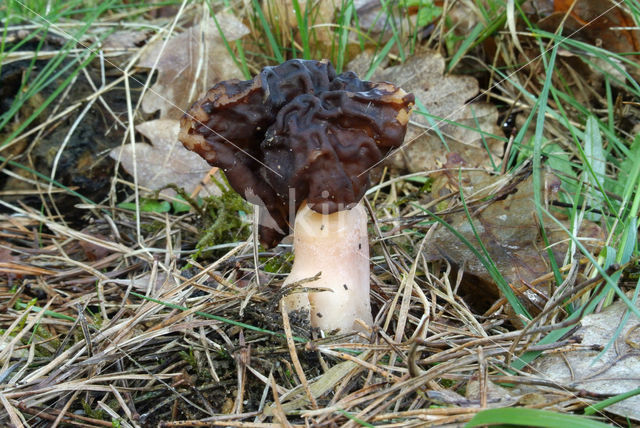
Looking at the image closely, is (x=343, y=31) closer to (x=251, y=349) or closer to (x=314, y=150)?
(x=314, y=150)

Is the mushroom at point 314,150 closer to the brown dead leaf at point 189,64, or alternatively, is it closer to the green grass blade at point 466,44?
the green grass blade at point 466,44

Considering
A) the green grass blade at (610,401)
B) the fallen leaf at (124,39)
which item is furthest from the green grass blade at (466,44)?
Answer: the green grass blade at (610,401)

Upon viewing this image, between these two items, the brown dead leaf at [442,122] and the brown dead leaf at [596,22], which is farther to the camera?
the brown dead leaf at [442,122]

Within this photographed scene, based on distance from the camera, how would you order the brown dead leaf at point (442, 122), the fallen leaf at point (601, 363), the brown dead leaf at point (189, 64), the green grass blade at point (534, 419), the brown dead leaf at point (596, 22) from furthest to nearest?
the brown dead leaf at point (189, 64) < the brown dead leaf at point (442, 122) < the brown dead leaf at point (596, 22) < the fallen leaf at point (601, 363) < the green grass blade at point (534, 419)

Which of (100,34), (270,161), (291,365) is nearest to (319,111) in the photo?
(270,161)

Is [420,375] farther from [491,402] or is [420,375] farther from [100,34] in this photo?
[100,34]

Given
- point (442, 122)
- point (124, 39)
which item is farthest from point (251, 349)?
point (124, 39)
